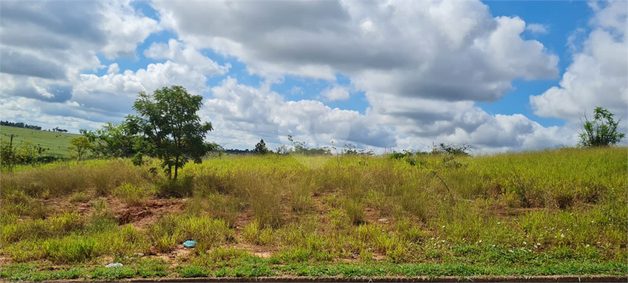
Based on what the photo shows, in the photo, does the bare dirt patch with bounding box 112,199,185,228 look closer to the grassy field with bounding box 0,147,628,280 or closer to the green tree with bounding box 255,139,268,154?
the grassy field with bounding box 0,147,628,280

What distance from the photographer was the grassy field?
21.8ft

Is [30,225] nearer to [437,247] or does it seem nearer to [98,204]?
[98,204]

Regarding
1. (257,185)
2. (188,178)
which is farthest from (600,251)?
(188,178)

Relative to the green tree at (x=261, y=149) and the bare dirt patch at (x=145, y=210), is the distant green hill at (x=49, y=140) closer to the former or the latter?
the green tree at (x=261, y=149)

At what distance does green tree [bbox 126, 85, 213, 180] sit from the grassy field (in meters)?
0.90

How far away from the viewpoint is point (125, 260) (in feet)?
23.2

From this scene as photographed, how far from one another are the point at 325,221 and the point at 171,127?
6.40m

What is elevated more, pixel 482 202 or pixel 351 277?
pixel 482 202

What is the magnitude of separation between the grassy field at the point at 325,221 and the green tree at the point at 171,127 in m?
0.90

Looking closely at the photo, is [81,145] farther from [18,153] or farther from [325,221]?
[325,221]

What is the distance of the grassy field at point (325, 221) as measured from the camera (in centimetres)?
665

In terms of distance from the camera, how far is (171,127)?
12.9 metres

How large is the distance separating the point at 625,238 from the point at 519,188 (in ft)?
10.3

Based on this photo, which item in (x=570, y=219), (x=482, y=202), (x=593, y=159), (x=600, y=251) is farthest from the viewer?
(x=593, y=159)
